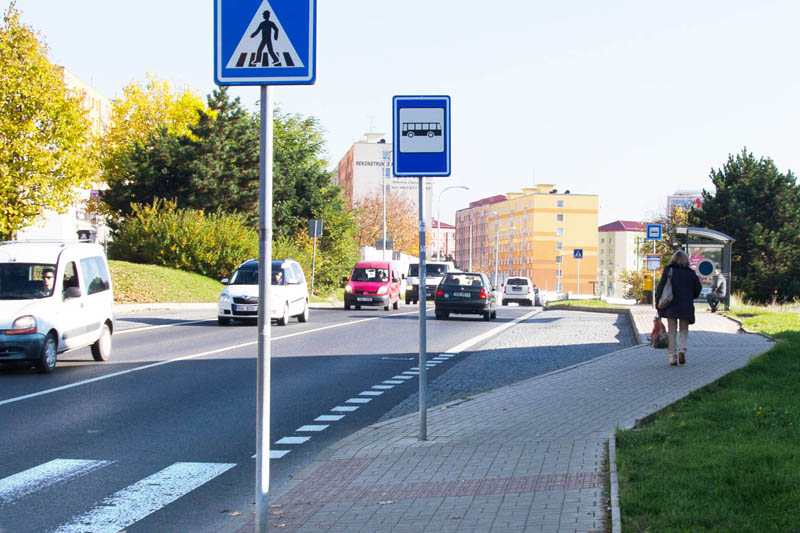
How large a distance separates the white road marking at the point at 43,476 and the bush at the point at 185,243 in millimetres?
35441

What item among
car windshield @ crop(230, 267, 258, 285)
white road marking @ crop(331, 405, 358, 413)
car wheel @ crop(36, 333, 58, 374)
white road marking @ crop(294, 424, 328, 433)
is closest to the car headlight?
car wheel @ crop(36, 333, 58, 374)

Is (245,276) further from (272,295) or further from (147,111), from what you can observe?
(147,111)

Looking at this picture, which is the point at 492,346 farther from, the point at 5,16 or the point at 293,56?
the point at 5,16

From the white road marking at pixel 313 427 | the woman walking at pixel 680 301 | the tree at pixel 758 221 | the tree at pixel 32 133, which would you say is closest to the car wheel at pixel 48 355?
the white road marking at pixel 313 427

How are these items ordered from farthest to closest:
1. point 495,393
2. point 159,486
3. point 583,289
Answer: point 583,289
point 495,393
point 159,486

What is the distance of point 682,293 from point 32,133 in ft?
77.9

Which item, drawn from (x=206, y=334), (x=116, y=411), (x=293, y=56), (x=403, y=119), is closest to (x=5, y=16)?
(x=206, y=334)

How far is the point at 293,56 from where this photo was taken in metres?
5.15

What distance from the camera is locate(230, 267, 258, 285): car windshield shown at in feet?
88.3

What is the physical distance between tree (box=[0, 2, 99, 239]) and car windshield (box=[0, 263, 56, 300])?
1733 cm

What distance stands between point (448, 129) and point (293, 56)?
11.1 feet

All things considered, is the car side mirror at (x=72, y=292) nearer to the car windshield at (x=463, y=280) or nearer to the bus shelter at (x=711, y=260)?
the car windshield at (x=463, y=280)

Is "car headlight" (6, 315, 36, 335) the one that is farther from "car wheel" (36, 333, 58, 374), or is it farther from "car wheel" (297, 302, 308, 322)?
"car wheel" (297, 302, 308, 322)

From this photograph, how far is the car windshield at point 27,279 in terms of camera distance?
14.6m
